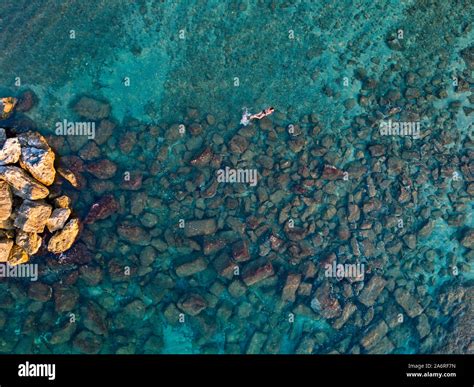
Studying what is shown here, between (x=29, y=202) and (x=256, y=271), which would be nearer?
(x=29, y=202)

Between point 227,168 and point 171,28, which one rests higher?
point 171,28

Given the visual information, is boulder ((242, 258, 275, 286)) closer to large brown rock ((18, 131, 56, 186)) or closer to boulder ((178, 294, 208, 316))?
boulder ((178, 294, 208, 316))

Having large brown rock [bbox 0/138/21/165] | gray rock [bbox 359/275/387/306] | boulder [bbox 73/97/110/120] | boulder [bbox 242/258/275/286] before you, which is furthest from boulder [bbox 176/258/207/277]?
large brown rock [bbox 0/138/21/165]

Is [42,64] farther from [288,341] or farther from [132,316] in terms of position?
[288,341]

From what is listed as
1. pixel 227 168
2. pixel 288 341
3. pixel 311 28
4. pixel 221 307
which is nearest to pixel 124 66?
pixel 227 168

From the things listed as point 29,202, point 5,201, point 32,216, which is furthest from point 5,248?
point 29,202

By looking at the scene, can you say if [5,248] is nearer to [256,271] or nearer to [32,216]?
[32,216]
